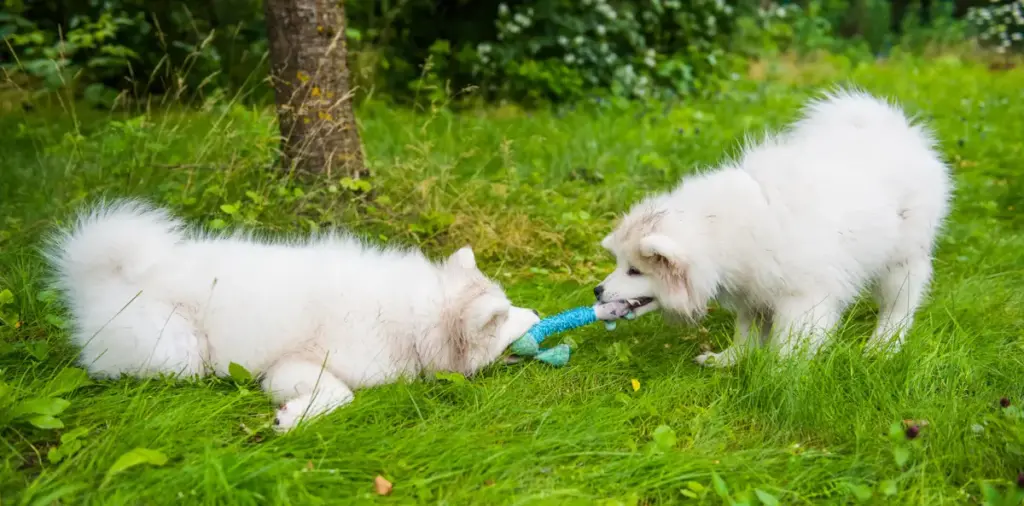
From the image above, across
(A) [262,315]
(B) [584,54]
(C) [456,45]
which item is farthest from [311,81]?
(C) [456,45]

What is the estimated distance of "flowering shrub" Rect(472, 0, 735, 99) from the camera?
27.2 ft

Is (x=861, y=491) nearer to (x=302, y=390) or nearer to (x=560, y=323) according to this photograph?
(x=560, y=323)

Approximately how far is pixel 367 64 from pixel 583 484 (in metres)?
6.47

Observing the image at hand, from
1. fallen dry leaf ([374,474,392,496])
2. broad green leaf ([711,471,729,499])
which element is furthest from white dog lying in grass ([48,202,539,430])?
broad green leaf ([711,471,729,499])

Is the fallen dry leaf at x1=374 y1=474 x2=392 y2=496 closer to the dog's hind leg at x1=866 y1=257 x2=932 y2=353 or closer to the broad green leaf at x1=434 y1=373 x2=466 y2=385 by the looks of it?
the broad green leaf at x1=434 y1=373 x2=466 y2=385

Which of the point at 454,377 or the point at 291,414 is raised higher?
the point at 291,414

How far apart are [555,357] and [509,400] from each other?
1.28ft

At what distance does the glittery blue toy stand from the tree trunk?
1816mm

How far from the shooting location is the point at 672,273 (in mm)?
2904

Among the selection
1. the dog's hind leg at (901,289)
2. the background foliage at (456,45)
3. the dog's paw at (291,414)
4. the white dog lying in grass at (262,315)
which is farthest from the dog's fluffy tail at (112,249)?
the background foliage at (456,45)

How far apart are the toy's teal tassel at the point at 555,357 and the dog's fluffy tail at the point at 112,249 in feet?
4.78

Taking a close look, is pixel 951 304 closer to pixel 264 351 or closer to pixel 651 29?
pixel 264 351

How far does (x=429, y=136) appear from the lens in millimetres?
6059

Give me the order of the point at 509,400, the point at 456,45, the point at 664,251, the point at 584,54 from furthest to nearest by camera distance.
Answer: the point at 456,45
the point at 584,54
the point at 664,251
the point at 509,400
